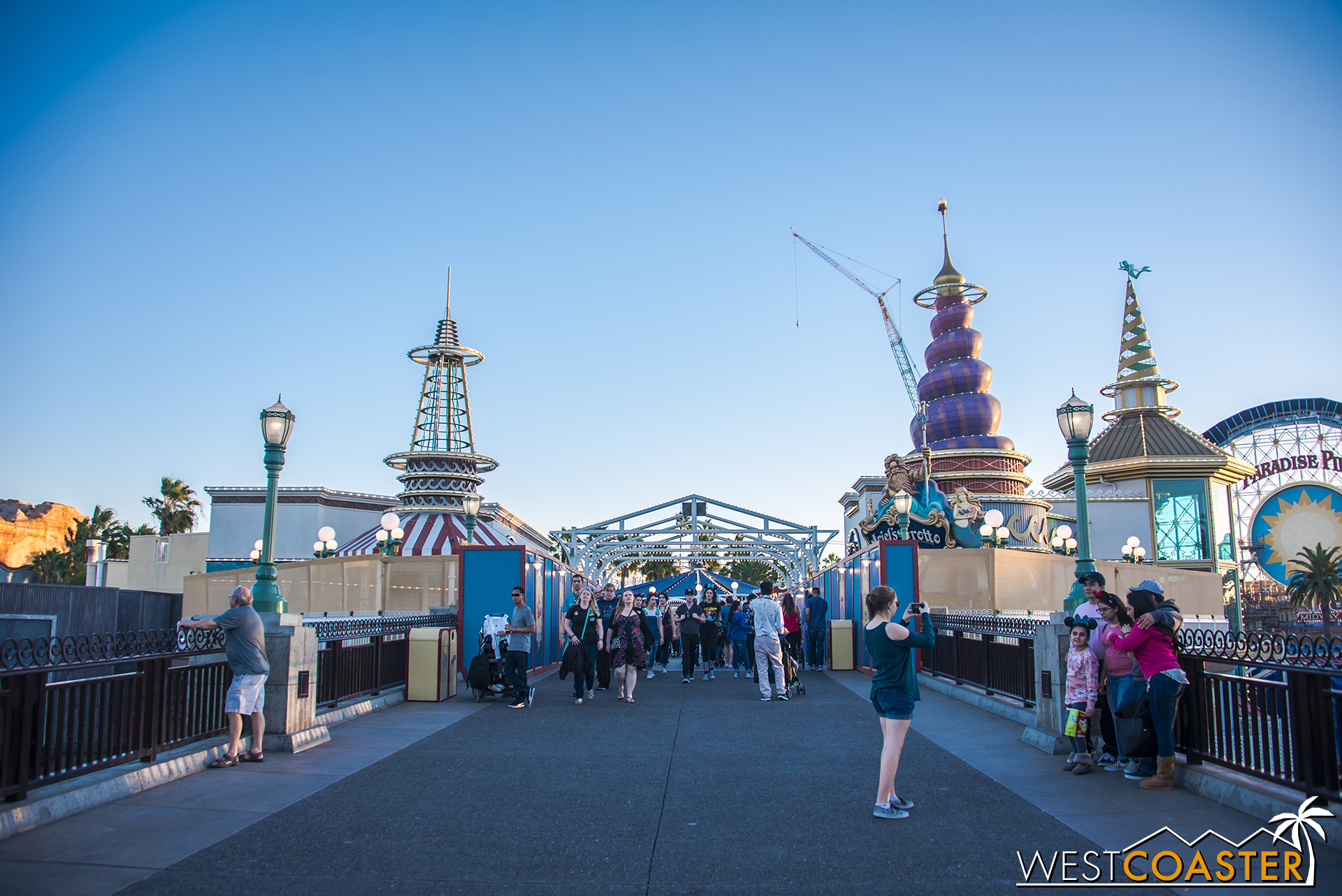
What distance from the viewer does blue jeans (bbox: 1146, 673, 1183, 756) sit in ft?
22.2

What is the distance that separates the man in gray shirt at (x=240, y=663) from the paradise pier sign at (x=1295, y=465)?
6011 centimetres

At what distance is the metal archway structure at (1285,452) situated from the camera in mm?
53875

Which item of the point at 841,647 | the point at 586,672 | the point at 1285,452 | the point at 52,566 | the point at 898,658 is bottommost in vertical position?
the point at 841,647

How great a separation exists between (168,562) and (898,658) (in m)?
48.9

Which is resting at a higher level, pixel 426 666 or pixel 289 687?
pixel 289 687

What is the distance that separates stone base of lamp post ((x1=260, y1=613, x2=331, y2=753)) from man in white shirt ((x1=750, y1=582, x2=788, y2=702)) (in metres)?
6.32

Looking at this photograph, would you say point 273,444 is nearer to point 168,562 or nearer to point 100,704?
point 100,704

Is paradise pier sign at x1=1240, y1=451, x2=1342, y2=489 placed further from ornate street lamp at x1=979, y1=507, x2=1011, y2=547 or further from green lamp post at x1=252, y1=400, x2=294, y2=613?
green lamp post at x1=252, y1=400, x2=294, y2=613

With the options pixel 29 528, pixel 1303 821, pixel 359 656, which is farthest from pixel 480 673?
pixel 29 528

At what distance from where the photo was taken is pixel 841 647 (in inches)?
756

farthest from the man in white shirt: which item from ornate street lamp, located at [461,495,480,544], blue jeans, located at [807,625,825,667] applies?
ornate street lamp, located at [461,495,480,544]

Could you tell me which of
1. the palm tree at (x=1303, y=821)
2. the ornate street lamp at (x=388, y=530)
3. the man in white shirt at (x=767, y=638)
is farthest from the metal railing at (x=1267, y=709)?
the ornate street lamp at (x=388, y=530)

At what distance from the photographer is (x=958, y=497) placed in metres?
29.4

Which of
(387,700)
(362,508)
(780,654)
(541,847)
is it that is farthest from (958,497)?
(362,508)
